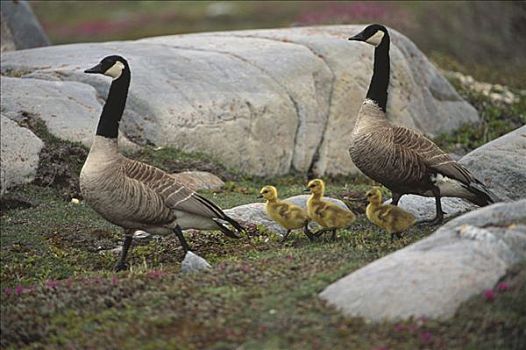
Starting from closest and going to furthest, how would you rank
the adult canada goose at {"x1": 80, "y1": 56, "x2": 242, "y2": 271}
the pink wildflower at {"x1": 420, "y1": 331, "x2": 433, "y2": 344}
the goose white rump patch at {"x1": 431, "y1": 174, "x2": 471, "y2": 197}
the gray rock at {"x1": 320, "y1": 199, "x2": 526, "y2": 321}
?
the pink wildflower at {"x1": 420, "y1": 331, "x2": 433, "y2": 344}
the gray rock at {"x1": 320, "y1": 199, "x2": 526, "y2": 321}
the adult canada goose at {"x1": 80, "y1": 56, "x2": 242, "y2": 271}
the goose white rump patch at {"x1": 431, "y1": 174, "x2": 471, "y2": 197}

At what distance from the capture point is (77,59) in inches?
748

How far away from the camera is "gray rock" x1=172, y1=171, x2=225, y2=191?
53.8 feet

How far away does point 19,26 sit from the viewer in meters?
24.2

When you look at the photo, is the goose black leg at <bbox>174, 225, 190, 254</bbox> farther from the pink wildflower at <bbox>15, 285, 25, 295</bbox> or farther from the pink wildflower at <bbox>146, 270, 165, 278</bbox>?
the pink wildflower at <bbox>15, 285, 25, 295</bbox>

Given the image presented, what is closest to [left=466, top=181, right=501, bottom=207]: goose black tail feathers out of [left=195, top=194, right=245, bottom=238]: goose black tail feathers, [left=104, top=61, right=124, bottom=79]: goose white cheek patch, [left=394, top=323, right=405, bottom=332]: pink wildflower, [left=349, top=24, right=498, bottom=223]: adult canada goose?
[left=349, top=24, right=498, bottom=223]: adult canada goose

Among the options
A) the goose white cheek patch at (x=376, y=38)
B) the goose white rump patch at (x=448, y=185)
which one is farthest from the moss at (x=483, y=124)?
the goose white rump patch at (x=448, y=185)

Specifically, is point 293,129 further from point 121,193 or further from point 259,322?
point 259,322

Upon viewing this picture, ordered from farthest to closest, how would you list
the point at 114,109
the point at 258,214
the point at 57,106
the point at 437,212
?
the point at 57,106
the point at 258,214
the point at 437,212
the point at 114,109

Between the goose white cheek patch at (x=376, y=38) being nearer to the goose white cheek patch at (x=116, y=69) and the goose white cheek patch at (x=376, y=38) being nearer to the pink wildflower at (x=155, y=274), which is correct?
the goose white cheek patch at (x=116, y=69)

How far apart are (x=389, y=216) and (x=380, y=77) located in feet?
9.79

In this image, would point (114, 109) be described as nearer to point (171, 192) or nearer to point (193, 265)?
point (171, 192)

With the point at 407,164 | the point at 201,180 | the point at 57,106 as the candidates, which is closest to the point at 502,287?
the point at 407,164

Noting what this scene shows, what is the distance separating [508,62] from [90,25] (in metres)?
24.3

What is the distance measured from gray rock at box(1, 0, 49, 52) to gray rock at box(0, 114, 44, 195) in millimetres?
8576
